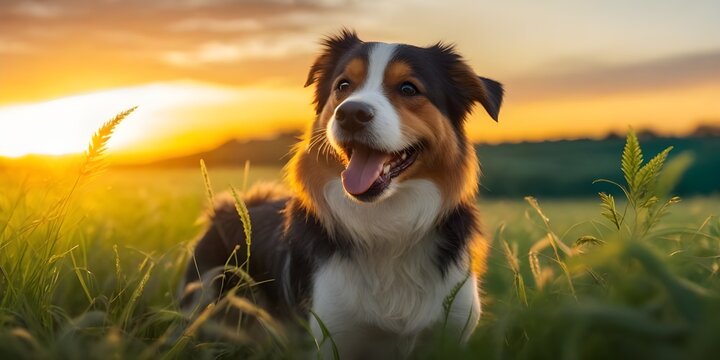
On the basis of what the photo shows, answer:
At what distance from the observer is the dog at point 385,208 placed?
3.92 metres

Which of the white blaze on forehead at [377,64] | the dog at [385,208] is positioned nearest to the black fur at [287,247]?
the dog at [385,208]

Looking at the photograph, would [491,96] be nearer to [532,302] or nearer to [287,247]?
[287,247]

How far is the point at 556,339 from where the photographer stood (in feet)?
6.54

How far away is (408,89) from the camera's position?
4.28 metres

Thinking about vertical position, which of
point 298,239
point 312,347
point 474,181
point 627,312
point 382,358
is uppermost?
point 627,312

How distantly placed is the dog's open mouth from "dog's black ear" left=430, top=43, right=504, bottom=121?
0.71 m

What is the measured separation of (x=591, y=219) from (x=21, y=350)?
99.3 inches

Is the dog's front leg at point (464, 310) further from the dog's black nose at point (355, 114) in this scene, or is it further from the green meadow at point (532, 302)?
the dog's black nose at point (355, 114)

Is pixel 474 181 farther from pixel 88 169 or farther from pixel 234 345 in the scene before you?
pixel 88 169

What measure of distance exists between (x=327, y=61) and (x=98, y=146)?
2.37 m

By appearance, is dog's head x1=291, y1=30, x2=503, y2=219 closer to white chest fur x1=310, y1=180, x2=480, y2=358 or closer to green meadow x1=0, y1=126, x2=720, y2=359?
white chest fur x1=310, y1=180, x2=480, y2=358

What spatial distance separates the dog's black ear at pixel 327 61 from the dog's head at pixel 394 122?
0.11ft

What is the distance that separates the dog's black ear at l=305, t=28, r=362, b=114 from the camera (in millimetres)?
4879

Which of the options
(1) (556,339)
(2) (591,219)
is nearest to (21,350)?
(1) (556,339)
